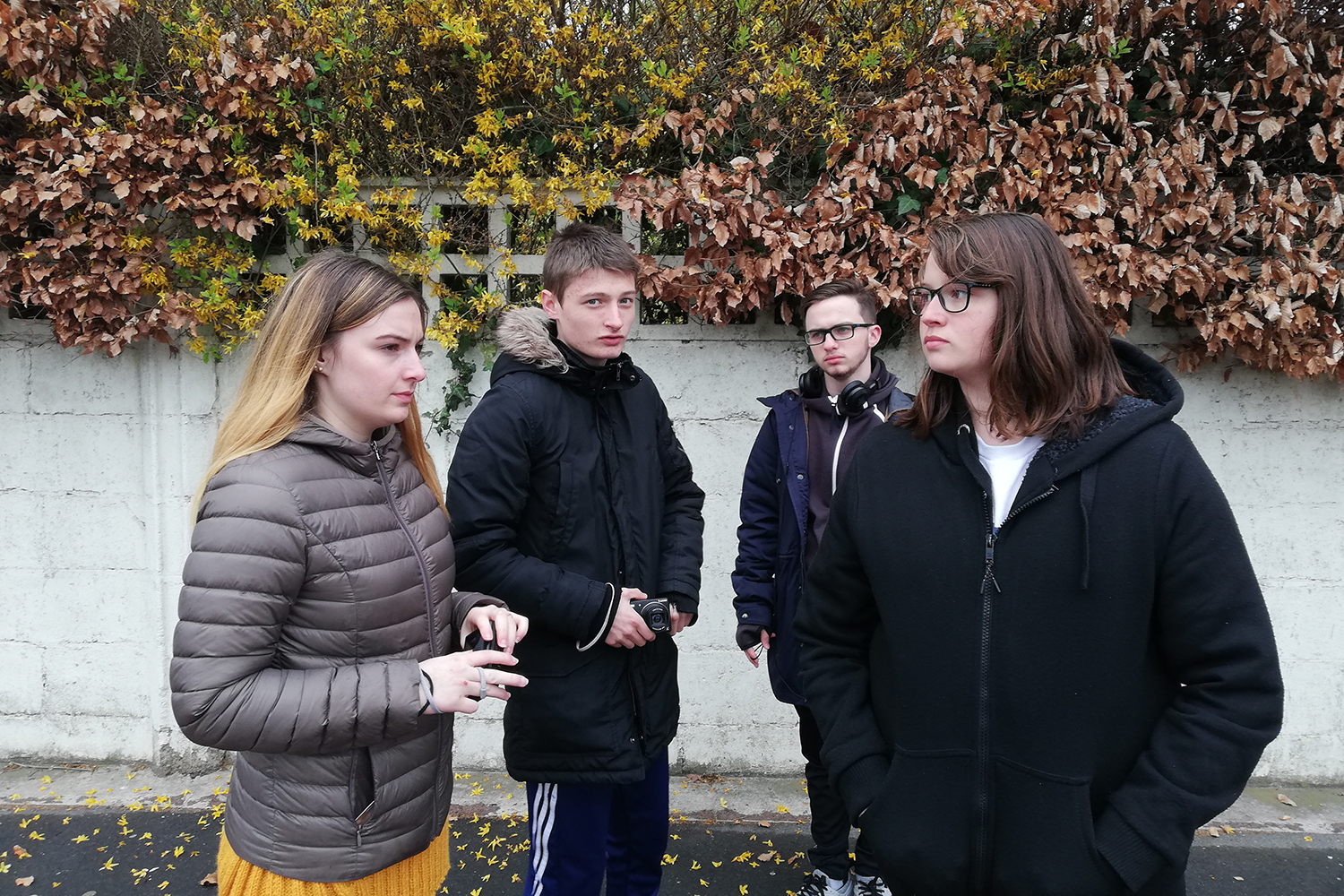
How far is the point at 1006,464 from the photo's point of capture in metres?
1.61

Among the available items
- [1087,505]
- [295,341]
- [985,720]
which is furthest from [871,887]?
[295,341]

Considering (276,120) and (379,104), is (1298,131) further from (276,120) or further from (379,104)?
(276,120)

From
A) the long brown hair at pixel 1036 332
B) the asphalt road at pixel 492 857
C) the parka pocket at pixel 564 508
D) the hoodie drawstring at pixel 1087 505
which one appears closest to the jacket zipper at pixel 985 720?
the hoodie drawstring at pixel 1087 505

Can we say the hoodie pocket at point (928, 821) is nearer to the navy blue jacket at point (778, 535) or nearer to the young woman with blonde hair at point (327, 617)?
the young woman with blonde hair at point (327, 617)

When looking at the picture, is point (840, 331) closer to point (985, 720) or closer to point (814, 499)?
point (814, 499)

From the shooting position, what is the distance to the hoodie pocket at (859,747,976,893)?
153 centimetres

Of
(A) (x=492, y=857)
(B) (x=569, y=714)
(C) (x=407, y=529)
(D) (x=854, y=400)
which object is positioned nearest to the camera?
(C) (x=407, y=529)

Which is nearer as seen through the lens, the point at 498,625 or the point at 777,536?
the point at 498,625

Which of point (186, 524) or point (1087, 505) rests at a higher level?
point (1087, 505)

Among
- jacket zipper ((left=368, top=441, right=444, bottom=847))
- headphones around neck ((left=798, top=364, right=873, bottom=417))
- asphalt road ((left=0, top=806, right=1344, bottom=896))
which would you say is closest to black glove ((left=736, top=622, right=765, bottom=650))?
headphones around neck ((left=798, top=364, right=873, bottom=417))

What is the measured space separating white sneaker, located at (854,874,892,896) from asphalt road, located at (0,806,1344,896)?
34 centimetres

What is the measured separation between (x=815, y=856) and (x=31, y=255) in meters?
3.89

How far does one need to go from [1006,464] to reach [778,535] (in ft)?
4.40

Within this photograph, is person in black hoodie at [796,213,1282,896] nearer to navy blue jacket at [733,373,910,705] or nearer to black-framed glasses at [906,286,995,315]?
black-framed glasses at [906,286,995,315]
